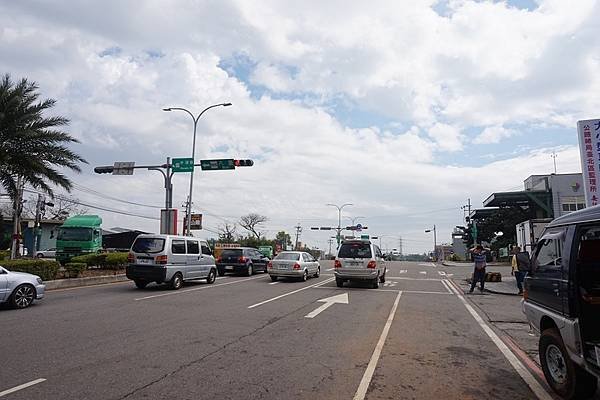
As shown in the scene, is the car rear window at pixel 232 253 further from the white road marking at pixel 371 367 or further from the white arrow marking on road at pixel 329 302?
the white road marking at pixel 371 367

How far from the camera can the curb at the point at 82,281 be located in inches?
Answer: 616

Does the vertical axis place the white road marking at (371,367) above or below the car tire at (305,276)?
below

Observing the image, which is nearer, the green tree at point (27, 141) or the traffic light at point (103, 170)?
the green tree at point (27, 141)

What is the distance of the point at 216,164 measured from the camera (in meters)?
24.9

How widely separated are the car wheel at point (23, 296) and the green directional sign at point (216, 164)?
14098mm

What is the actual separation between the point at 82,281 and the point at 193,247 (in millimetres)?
4368

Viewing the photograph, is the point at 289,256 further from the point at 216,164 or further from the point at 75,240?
the point at 75,240

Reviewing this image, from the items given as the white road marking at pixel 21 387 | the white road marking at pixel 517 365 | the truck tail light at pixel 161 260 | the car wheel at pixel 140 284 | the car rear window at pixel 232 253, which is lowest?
the white road marking at pixel 517 365

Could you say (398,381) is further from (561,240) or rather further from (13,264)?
(13,264)

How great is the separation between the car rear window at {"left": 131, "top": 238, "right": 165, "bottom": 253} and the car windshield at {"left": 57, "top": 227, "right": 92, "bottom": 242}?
1488 centimetres

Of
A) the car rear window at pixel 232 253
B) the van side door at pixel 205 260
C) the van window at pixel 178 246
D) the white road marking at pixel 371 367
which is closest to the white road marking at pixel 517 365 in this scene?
the white road marking at pixel 371 367

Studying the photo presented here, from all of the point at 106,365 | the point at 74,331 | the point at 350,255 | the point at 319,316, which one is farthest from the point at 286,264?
the point at 106,365

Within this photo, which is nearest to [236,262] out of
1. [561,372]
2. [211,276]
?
[211,276]

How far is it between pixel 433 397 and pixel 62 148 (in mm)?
18100
